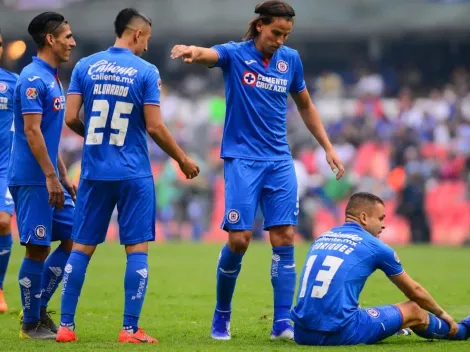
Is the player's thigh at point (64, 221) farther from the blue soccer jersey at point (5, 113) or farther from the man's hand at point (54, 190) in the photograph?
the blue soccer jersey at point (5, 113)

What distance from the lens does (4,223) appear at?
1042 centimetres

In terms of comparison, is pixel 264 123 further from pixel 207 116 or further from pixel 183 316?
pixel 207 116

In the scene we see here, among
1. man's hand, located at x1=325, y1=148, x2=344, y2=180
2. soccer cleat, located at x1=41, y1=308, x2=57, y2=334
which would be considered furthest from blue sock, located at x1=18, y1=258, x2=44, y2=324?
man's hand, located at x1=325, y1=148, x2=344, y2=180

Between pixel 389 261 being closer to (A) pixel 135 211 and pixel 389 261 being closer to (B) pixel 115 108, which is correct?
(A) pixel 135 211

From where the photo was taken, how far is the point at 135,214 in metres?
7.98

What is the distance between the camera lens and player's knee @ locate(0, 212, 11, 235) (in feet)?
34.1

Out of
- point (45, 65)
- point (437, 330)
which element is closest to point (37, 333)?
point (45, 65)

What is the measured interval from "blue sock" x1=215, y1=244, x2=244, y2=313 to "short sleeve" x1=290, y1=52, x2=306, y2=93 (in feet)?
4.81

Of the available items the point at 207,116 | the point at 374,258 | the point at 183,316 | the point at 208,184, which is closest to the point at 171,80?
the point at 207,116

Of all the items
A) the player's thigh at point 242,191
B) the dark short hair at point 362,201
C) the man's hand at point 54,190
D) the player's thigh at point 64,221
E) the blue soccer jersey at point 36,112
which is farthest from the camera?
the player's thigh at point 64,221

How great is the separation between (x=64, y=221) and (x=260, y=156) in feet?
5.55

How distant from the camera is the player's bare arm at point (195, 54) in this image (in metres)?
7.83

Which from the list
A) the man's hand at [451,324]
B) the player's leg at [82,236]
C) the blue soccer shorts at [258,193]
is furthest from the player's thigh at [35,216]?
the man's hand at [451,324]

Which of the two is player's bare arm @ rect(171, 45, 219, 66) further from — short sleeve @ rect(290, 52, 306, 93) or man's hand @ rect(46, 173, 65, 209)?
man's hand @ rect(46, 173, 65, 209)
